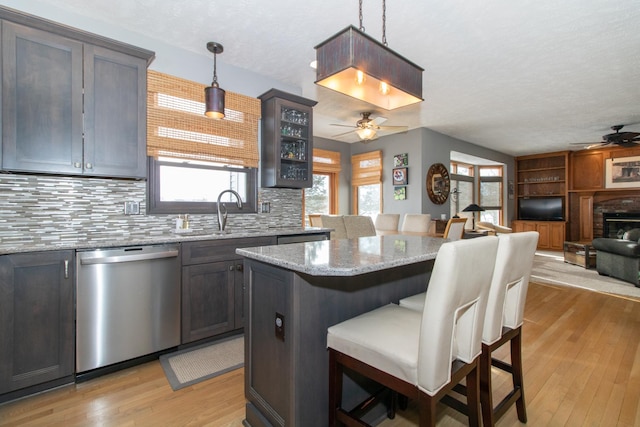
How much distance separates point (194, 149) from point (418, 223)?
3387 millimetres

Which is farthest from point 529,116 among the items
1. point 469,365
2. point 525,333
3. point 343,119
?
point 469,365

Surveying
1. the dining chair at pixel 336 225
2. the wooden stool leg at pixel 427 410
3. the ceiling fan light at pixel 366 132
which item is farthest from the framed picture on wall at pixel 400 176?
the wooden stool leg at pixel 427 410

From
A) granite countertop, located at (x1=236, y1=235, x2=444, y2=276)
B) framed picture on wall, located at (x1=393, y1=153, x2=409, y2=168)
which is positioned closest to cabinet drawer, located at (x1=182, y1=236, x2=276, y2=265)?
granite countertop, located at (x1=236, y1=235, x2=444, y2=276)

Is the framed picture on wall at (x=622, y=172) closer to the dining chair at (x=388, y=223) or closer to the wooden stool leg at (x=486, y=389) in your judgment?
the dining chair at (x=388, y=223)

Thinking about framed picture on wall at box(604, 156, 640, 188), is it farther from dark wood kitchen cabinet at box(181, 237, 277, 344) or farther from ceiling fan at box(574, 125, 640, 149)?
dark wood kitchen cabinet at box(181, 237, 277, 344)

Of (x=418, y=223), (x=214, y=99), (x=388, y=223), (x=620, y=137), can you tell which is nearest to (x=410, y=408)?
(x=214, y=99)

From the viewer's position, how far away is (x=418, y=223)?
4.80 metres

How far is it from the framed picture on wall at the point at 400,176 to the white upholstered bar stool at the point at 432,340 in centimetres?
503

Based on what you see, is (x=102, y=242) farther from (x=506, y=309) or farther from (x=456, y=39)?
(x=456, y=39)

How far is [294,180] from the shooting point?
11.7 feet

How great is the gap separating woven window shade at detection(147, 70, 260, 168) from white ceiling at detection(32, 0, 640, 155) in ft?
1.24

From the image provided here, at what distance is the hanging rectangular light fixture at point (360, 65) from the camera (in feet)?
4.71

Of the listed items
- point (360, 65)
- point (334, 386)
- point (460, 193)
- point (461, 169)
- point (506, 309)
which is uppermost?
point (461, 169)

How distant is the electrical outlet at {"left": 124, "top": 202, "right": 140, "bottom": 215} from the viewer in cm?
264
